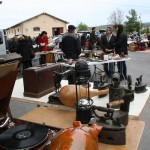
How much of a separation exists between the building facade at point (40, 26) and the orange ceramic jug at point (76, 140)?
3647 cm

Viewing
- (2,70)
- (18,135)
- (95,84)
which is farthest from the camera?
(95,84)

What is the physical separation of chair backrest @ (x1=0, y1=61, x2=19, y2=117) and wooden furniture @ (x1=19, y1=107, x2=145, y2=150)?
28cm

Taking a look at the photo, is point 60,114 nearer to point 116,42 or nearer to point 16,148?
point 16,148

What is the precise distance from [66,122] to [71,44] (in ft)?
13.2

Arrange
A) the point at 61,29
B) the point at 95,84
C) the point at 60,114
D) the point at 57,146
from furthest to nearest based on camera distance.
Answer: the point at 61,29
the point at 95,84
the point at 60,114
the point at 57,146

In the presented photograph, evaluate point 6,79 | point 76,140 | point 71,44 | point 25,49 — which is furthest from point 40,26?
point 76,140

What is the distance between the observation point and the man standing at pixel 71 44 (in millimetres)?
5673

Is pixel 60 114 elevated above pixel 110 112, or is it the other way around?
pixel 110 112

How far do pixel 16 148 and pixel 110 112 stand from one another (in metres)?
0.60

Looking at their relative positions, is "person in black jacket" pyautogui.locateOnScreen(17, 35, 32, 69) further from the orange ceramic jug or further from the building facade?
the building facade

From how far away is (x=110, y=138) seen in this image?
1477 millimetres

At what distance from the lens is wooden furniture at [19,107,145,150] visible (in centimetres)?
147

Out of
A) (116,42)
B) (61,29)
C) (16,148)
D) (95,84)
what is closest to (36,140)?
(16,148)

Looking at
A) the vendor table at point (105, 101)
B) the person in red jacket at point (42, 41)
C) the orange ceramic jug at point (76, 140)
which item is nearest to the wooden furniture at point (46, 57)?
the person in red jacket at point (42, 41)
